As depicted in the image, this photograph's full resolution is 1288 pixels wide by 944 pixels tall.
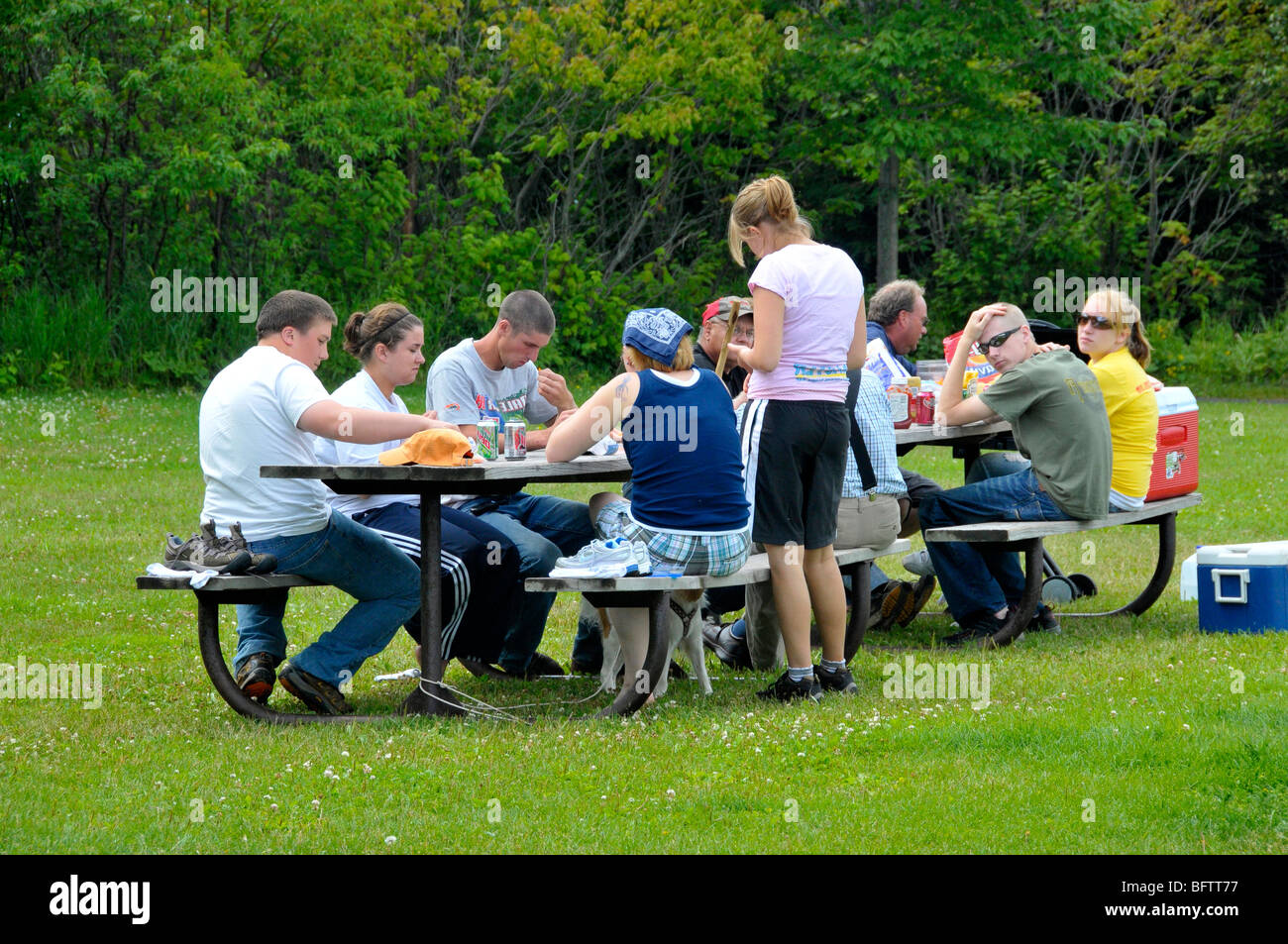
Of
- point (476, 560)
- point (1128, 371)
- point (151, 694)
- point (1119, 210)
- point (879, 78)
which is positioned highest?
point (879, 78)

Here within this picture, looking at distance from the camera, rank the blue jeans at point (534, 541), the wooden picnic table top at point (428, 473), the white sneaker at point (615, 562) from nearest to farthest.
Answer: the wooden picnic table top at point (428, 473)
the white sneaker at point (615, 562)
the blue jeans at point (534, 541)

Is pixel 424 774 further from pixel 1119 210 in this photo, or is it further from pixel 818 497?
pixel 1119 210

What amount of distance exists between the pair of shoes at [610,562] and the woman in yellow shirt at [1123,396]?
10.7ft

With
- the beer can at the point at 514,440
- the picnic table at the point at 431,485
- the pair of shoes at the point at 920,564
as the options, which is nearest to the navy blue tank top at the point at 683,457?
the picnic table at the point at 431,485

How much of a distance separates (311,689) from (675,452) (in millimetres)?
1723

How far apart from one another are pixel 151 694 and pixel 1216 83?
24373 millimetres

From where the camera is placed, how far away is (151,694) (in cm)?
648

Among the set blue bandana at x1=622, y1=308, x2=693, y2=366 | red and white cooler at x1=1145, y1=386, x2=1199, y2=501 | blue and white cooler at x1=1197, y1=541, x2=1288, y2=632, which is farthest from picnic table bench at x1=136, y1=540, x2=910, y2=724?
red and white cooler at x1=1145, y1=386, x2=1199, y2=501

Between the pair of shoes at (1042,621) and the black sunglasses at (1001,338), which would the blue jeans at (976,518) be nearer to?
the pair of shoes at (1042,621)

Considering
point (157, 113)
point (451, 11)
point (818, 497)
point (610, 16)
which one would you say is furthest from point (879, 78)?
point (818, 497)

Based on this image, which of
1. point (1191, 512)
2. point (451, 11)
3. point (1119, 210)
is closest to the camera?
point (1191, 512)

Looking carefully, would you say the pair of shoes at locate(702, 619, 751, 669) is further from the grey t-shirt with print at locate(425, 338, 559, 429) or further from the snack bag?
the snack bag

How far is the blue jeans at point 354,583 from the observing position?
5.93 meters

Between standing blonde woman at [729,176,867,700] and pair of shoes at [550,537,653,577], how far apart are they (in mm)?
530
